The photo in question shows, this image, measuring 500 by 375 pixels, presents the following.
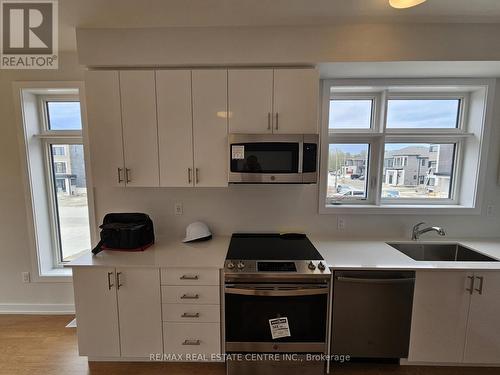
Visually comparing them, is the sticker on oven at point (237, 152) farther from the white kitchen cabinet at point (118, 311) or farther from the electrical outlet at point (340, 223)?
the electrical outlet at point (340, 223)

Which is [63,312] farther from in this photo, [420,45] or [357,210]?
[420,45]

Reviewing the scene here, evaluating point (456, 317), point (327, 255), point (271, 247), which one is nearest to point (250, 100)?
point (271, 247)

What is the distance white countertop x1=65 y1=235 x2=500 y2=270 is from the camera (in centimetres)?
172

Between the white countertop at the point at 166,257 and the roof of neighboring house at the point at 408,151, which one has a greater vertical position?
the roof of neighboring house at the point at 408,151

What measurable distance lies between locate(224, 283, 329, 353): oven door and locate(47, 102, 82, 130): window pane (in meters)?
2.25

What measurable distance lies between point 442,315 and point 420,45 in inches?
77.7

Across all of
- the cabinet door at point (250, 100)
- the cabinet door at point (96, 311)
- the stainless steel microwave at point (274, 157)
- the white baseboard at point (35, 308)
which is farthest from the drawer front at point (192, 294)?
the white baseboard at point (35, 308)

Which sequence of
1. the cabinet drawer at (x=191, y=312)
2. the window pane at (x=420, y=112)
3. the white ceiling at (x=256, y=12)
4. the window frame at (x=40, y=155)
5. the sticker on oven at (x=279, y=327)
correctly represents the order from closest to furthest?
the white ceiling at (x=256, y=12) < the sticker on oven at (x=279, y=327) < the cabinet drawer at (x=191, y=312) < the window frame at (x=40, y=155) < the window pane at (x=420, y=112)

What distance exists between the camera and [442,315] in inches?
68.2

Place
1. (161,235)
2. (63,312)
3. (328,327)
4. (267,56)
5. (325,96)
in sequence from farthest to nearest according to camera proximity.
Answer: (63,312)
(161,235)
(325,96)
(267,56)
(328,327)

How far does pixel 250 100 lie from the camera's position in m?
1.85

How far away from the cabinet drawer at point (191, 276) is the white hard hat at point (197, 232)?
415 millimetres

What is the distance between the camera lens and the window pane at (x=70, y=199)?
247cm

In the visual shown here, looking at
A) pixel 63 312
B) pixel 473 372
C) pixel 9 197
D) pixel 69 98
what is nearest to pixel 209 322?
pixel 63 312
